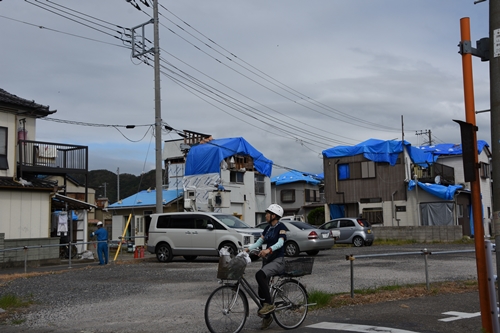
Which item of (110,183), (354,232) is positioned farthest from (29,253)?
(110,183)

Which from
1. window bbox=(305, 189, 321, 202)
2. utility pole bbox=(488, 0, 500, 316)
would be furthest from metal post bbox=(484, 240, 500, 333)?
window bbox=(305, 189, 321, 202)

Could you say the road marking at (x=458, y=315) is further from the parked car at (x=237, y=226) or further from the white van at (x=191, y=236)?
the parked car at (x=237, y=226)

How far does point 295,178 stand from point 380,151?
15.7 metres

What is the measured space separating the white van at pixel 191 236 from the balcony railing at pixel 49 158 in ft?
22.9

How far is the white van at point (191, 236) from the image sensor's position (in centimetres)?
1888

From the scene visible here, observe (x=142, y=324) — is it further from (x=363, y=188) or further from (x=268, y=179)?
(x=268, y=179)

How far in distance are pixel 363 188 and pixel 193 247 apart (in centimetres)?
2046

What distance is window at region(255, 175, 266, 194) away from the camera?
144 ft

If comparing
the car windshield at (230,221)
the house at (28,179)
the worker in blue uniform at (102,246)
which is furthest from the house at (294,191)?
the worker in blue uniform at (102,246)

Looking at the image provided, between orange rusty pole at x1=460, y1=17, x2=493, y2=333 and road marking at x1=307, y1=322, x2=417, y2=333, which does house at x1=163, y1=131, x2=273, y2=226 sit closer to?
road marking at x1=307, y1=322, x2=417, y2=333

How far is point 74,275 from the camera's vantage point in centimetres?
1620

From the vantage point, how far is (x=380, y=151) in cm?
3672

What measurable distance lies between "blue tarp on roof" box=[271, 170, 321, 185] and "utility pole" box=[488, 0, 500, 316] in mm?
45554

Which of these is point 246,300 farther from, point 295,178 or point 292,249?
point 295,178
